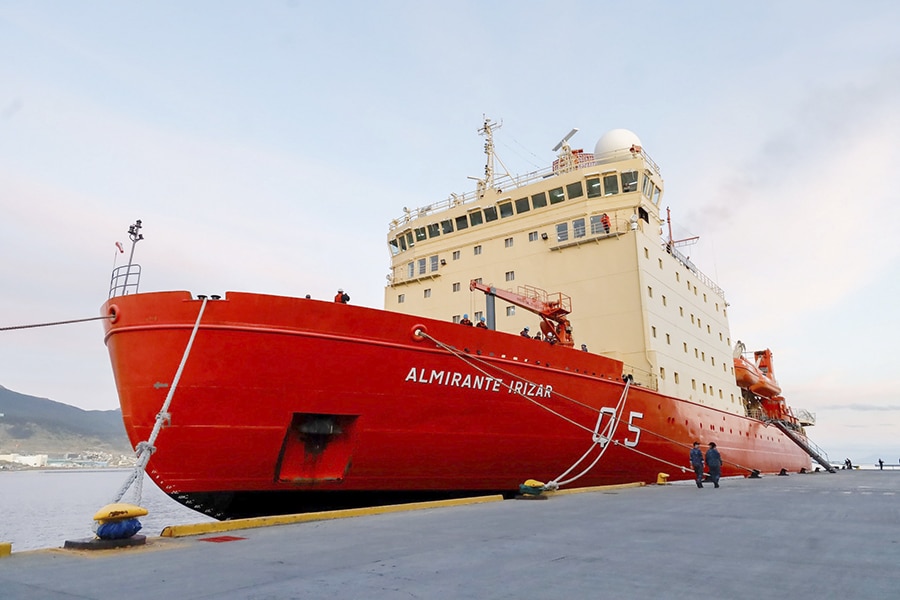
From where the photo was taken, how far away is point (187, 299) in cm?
839

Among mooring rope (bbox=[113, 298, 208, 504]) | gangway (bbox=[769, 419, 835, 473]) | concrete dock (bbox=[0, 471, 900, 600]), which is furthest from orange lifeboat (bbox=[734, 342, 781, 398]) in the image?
mooring rope (bbox=[113, 298, 208, 504])

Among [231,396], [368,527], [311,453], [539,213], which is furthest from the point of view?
[539,213]

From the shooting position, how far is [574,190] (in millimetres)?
17938

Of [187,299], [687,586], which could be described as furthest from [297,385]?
[687,586]

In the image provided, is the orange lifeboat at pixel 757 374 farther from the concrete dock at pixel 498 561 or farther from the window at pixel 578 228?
the concrete dock at pixel 498 561

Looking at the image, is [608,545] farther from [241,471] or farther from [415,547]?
[241,471]

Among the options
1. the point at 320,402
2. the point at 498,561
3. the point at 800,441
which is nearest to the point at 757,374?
the point at 800,441

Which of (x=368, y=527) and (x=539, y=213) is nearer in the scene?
(x=368, y=527)

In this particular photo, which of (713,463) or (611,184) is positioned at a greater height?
(611,184)

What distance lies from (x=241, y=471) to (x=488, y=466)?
468cm

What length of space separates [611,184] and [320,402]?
12883mm

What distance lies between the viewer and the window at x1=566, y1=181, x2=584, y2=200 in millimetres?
17859

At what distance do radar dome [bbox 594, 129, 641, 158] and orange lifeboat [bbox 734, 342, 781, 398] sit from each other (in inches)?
480

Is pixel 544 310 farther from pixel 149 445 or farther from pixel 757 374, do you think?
pixel 757 374
